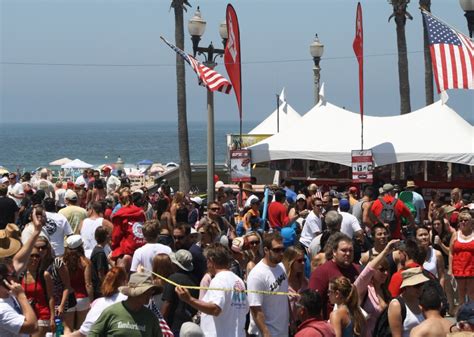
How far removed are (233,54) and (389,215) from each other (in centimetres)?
751

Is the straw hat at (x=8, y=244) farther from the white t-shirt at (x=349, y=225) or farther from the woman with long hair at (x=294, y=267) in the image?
the white t-shirt at (x=349, y=225)

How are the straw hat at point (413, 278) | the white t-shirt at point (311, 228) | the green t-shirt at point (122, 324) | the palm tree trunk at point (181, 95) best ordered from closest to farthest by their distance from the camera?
the green t-shirt at point (122, 324), the straw hat at point (413, 278), the white t-shirt at point (311, 228), the palm tree trunk at point (181, 95)

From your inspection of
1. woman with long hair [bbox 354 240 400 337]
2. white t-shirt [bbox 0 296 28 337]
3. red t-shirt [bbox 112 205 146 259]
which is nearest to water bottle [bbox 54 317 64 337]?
red t-shirt [bbox 112 205 146 259]

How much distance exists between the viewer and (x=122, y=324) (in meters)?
7.41

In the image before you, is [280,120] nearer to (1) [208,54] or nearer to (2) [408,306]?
(1) [208,54]

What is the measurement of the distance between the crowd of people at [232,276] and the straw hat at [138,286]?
10 mm

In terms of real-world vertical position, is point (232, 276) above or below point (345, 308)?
above

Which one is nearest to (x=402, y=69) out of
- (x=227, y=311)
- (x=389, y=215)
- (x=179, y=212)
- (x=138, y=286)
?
(x=389, y=215)

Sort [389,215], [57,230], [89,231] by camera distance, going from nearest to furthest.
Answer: [57,230] → [89,231] → [389,215]

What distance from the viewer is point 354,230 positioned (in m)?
13.2

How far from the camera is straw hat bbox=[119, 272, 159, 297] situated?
743 centimetres

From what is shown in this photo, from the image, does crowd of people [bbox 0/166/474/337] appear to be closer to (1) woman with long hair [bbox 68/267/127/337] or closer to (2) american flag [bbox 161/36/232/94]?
(1) woman with long hair [bbox 68/267/127/337]

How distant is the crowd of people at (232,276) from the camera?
7.56 m

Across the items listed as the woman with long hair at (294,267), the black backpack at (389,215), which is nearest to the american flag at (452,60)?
the black backpack at (389,215)
